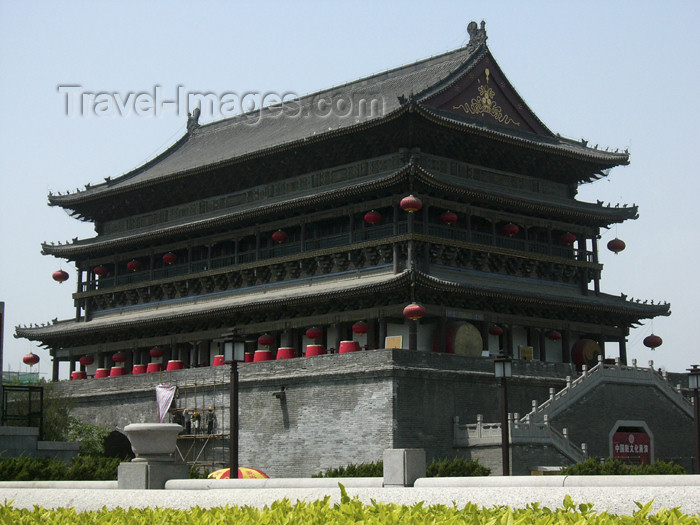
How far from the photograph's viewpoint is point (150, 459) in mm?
16891

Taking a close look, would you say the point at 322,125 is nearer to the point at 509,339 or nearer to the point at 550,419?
the point at 509,339

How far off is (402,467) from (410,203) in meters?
20.7

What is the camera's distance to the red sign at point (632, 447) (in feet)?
115

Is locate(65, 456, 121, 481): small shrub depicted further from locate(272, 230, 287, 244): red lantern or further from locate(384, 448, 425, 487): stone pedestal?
locate(272, 230, 287, 244): red lantern

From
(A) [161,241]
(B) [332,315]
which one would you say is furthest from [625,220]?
(A) [161,241]

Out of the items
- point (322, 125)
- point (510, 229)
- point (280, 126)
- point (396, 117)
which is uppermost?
point (280, 126)

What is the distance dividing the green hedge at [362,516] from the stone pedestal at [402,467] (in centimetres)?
417

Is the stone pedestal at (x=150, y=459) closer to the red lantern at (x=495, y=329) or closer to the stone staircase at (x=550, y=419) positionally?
the stone staircase at (x=550, y=419)

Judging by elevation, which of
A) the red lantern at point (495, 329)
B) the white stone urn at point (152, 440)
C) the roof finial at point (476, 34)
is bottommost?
the white stone urn at point (152, 440)

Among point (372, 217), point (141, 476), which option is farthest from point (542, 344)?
point (141, 476)

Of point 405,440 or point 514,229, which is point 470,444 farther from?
point 514,229

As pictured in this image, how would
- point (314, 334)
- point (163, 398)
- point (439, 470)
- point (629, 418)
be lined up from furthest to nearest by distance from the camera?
1. point (163, 398)
2. point (314, 334)
3. point (629, 418)
4. point (439, 470)

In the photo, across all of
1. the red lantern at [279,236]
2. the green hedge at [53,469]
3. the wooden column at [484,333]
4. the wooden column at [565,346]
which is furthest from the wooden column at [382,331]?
the green hedge at [53,469]

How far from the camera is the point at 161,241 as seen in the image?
149 feet
